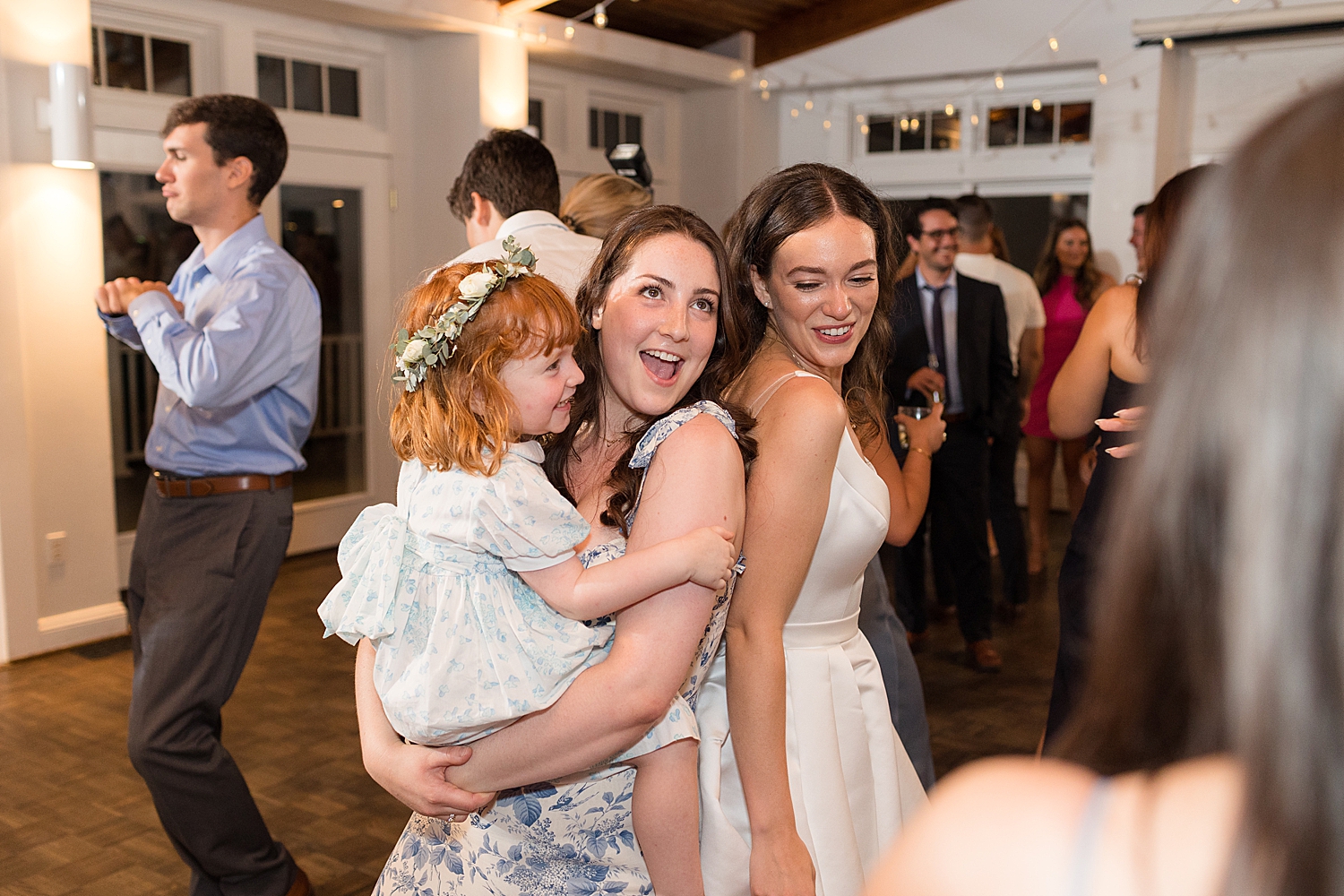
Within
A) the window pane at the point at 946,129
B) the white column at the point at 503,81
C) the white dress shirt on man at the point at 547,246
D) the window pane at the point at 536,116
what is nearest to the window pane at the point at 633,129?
the window pane at the point at 536,116

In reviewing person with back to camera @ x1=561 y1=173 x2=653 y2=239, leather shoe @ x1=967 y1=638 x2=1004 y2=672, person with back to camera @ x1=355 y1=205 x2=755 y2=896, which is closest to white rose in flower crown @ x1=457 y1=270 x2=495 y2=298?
person with back to camera @ x1=355 y1=205 x2=755 y2=896

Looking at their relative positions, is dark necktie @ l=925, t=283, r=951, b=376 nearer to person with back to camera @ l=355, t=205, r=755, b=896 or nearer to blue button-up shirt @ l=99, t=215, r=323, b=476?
blue button-up shirt @ l=99, t=215, r=323, b=476

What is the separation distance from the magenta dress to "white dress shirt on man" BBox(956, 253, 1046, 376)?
23cm

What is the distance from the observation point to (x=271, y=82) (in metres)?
5.93

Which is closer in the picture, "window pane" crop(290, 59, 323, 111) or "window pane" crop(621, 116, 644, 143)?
"window pane" crop(290, 59, 323, 111)

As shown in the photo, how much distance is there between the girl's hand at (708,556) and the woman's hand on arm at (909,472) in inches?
35.1

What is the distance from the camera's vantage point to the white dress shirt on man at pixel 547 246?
289 cm

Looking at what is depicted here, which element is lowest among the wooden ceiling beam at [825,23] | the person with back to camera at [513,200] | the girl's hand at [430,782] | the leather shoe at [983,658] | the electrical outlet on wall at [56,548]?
the leather shoe at [983,658]

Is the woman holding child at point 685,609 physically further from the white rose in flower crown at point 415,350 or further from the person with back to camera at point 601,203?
the person with back to camera at point 601,203

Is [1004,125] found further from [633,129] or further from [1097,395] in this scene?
[1097,395]

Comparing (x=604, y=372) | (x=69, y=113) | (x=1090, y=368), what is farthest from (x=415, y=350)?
(x=69, y=113)

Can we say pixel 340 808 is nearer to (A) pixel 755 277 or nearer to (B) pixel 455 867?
(B) pixel 455 867

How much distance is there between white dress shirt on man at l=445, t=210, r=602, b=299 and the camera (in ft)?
9.47

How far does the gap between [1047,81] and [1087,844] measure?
782 centimetres
